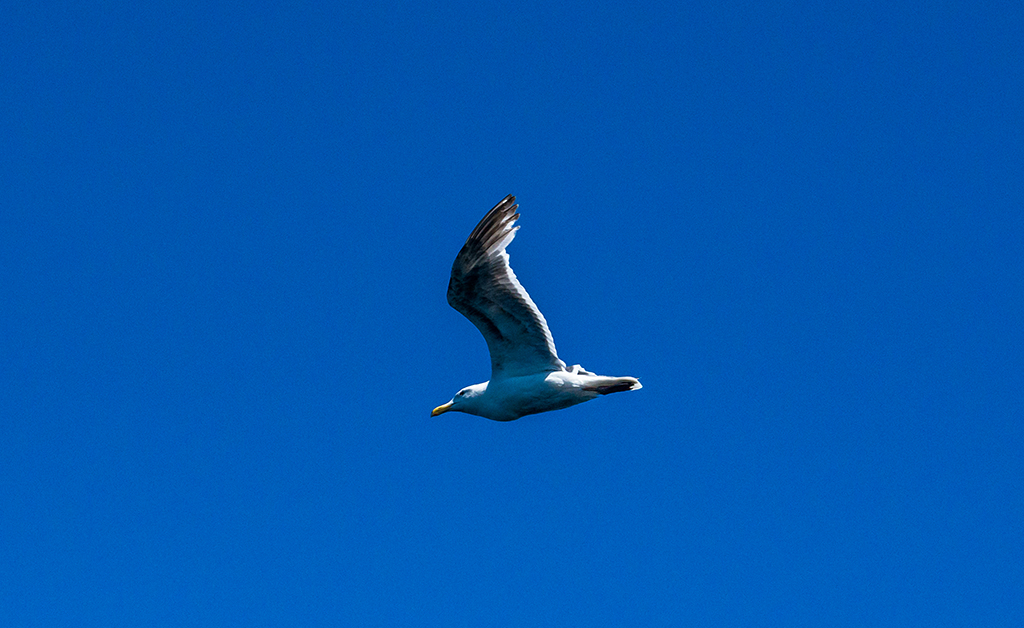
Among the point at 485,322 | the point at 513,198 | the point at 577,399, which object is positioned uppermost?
Result: the point at 513,198

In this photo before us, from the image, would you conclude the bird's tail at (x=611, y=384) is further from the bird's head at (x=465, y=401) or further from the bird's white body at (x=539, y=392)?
the bird's head at (x=465, y=401)

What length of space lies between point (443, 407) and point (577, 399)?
2815 mm

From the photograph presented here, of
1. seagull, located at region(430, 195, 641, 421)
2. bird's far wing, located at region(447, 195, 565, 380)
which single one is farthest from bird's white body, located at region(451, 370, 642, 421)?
bird's far wing, located at region(447, 195, 565, 380)

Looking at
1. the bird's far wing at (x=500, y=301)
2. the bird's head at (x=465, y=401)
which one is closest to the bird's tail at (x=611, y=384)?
the bird's far wing at (x=500, y=301)

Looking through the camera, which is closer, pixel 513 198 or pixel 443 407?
pixel 513 198

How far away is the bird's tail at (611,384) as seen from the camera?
17.5m

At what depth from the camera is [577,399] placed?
59.1ft

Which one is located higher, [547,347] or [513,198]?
[513,198]

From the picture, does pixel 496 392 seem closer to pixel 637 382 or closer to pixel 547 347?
pixel 547 347

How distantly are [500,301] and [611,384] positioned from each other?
91.8 inches

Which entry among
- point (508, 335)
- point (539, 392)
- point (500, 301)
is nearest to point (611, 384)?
point (539, 392)

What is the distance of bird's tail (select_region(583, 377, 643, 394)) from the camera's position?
57.6 feet

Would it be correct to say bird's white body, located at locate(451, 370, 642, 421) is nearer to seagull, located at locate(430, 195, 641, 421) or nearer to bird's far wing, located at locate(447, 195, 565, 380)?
seagull, located at locate(430, 195, 641, 421)

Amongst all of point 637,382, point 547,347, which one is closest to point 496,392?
point 547,347
